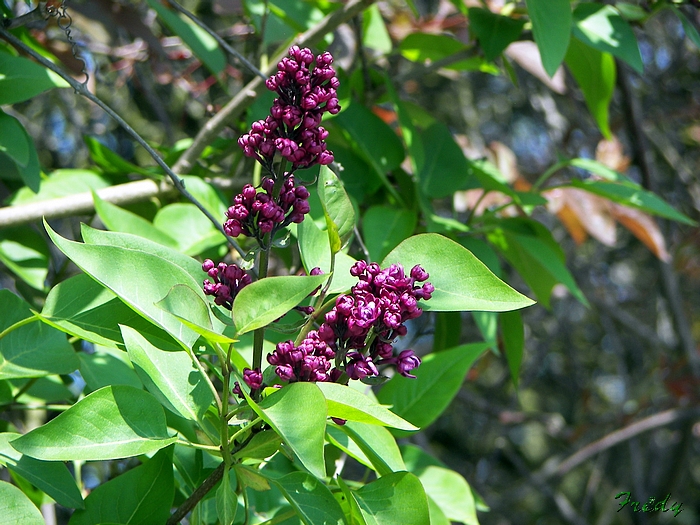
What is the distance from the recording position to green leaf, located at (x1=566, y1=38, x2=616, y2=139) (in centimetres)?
139

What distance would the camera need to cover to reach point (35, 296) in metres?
1.28

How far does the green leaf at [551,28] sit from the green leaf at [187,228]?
58 centimetres

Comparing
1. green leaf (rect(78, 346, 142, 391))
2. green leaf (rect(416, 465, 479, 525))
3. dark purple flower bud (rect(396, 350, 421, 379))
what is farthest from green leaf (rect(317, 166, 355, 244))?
green leaf (rect(416, 465, 479, 525))

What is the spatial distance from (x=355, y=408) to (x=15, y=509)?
370mm

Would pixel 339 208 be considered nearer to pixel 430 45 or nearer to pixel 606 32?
pixel 606 32

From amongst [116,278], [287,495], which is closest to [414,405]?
[287,495]

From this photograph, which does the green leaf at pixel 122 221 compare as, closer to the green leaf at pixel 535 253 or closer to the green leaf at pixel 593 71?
the green leaf at pixel 535 253

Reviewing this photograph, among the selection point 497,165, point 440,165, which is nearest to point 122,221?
point 440,165

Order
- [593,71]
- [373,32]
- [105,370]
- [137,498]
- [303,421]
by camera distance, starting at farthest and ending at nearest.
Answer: [373,32]
[593,71]
[105,370]
[137,498]
[303,421]

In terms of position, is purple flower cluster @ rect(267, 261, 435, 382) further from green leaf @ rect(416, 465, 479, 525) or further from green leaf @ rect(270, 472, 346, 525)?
green leaf @ rect(416, 465, 479, 525)

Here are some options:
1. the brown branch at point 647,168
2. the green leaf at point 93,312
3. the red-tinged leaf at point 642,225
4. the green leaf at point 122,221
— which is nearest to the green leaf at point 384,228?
the green leaf at point 122,221

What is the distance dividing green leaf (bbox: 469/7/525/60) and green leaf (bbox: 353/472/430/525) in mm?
833

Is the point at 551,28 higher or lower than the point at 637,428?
higher

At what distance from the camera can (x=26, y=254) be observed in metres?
1.22
